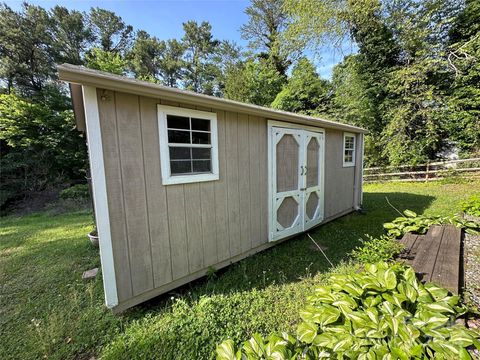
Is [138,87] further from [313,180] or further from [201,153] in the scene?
[313,180]

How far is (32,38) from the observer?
41.0ft

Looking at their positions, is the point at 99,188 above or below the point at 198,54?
below

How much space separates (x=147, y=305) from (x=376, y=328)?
7.56 ft

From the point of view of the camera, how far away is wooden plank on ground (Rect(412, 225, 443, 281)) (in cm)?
192

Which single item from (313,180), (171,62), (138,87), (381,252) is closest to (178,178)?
(138,87)

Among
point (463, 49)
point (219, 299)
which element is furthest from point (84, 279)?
point (463, 49)

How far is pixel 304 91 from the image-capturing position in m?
14.0

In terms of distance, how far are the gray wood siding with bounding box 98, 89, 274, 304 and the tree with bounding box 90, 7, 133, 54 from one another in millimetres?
18952

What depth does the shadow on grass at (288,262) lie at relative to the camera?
268cm

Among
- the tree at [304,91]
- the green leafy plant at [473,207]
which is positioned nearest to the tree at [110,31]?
the tree at [304,91]

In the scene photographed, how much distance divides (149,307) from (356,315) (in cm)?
216

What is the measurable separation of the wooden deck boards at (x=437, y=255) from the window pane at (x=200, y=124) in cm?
265

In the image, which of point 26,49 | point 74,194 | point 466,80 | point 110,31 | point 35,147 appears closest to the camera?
point 466,80

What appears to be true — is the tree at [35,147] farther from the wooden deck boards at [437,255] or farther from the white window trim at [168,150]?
the wooden deck boards at [437,255]
